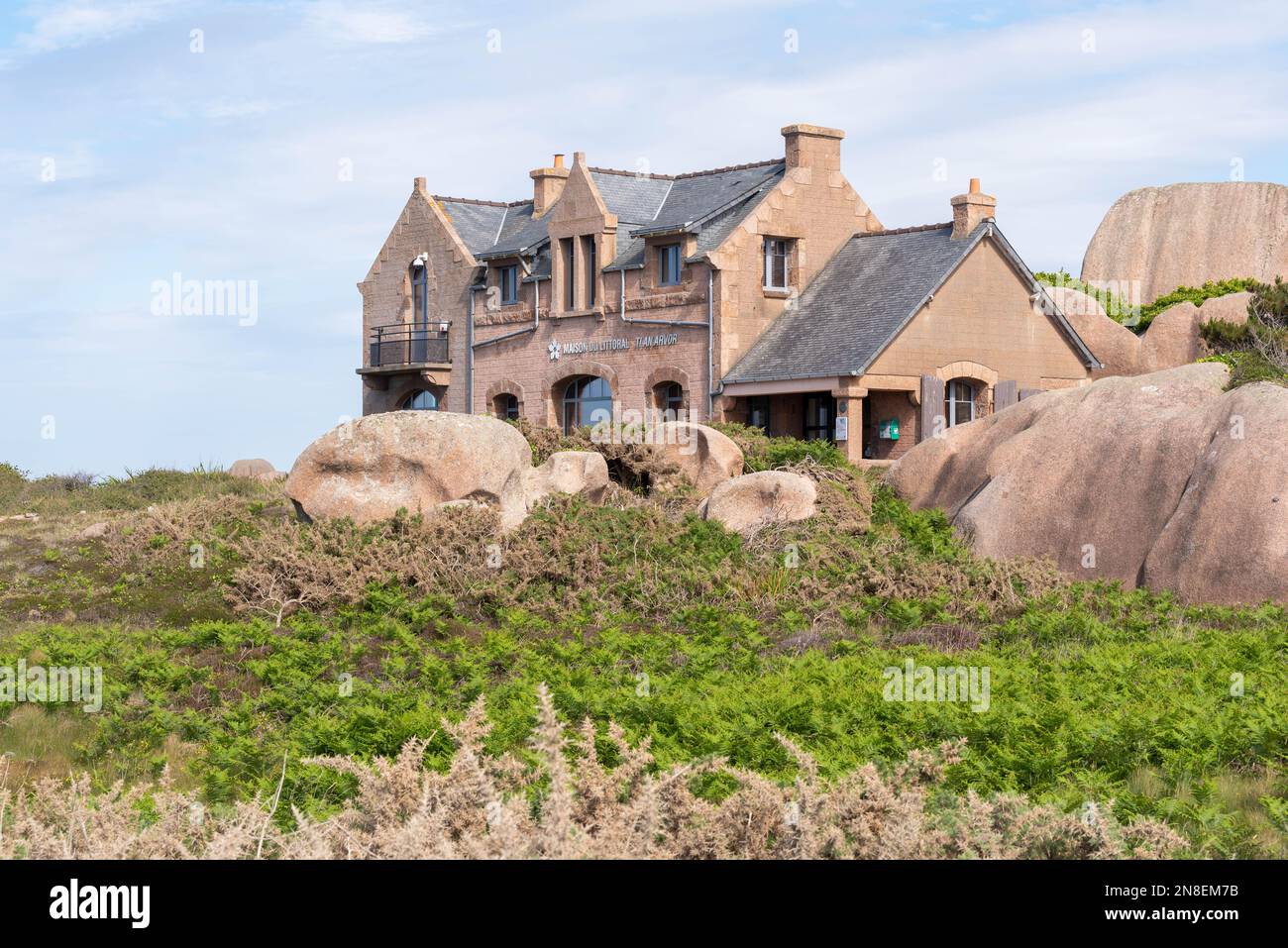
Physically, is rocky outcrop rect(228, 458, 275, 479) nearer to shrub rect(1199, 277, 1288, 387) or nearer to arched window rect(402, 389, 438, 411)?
arched window rect(402, 389, 438, 411)

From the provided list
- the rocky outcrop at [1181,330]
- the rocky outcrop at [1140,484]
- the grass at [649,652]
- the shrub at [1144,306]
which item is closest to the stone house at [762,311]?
the rocky outcrop at [1181,330]

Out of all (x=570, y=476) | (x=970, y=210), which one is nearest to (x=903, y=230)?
(x=970, y=210)

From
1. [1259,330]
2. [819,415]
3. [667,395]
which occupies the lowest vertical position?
[819,415]

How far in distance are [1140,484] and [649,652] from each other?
8.77m

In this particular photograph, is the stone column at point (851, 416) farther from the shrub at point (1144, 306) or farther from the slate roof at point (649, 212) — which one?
the shrub at point (1144, 306)

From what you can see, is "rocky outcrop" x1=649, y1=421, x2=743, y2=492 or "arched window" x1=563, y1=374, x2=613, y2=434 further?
"arched window" x1=563, y1=374, x2=613, y2=434

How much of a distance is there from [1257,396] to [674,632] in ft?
29.4

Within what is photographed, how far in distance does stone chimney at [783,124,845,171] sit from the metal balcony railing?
1217 cm

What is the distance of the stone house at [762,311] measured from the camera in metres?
33.0

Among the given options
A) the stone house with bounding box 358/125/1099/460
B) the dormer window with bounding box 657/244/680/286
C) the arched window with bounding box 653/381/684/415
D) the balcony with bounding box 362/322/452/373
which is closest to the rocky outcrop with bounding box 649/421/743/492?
the stone house with bounding box 358/125/1099/460

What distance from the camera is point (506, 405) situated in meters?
40.9

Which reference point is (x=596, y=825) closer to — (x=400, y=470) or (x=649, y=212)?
(x=400, y=470)

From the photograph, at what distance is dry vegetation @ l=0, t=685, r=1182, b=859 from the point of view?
5.41 meters
